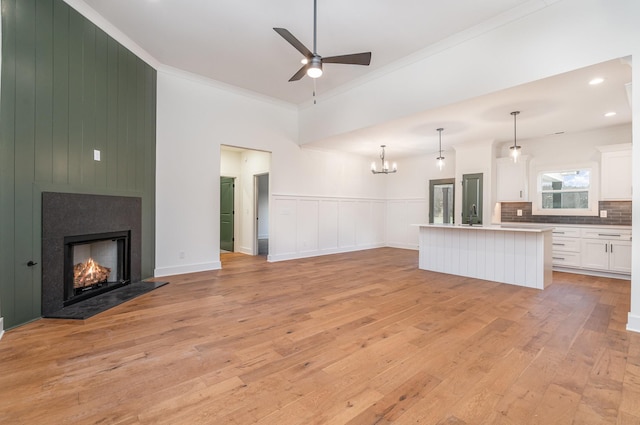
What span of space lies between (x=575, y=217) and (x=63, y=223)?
8.82 metres

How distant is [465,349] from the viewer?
2.50 meters

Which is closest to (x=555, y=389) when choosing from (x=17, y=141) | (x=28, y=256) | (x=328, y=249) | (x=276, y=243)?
(x=28, y=256)

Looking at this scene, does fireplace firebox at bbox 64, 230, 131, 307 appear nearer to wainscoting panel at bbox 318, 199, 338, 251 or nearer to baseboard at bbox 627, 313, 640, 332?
wainscoting panel at bbox 318, 199, 338, 251

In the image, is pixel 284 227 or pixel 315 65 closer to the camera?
pixel 315 65

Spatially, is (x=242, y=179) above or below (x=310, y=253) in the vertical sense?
above

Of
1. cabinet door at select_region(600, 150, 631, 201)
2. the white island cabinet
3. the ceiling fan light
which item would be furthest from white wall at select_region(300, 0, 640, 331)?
cabinet door at select_region(600, 150, 631, 201)

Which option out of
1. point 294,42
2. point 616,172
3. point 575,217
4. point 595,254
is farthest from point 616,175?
point 294,42

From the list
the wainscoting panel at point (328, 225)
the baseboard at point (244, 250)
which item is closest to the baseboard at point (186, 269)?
the baseboard at point (244, 250)

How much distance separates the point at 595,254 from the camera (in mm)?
5406

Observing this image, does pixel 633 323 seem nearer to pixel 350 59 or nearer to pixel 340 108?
pixel 350 59

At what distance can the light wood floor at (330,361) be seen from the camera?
5.67 ft

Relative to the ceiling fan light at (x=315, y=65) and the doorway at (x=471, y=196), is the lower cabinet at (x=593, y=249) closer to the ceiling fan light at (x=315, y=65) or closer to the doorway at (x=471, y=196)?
the doorway at (x=471, y=196)

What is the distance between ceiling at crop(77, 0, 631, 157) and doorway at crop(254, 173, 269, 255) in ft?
9.29

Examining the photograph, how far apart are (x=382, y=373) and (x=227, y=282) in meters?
3.31
